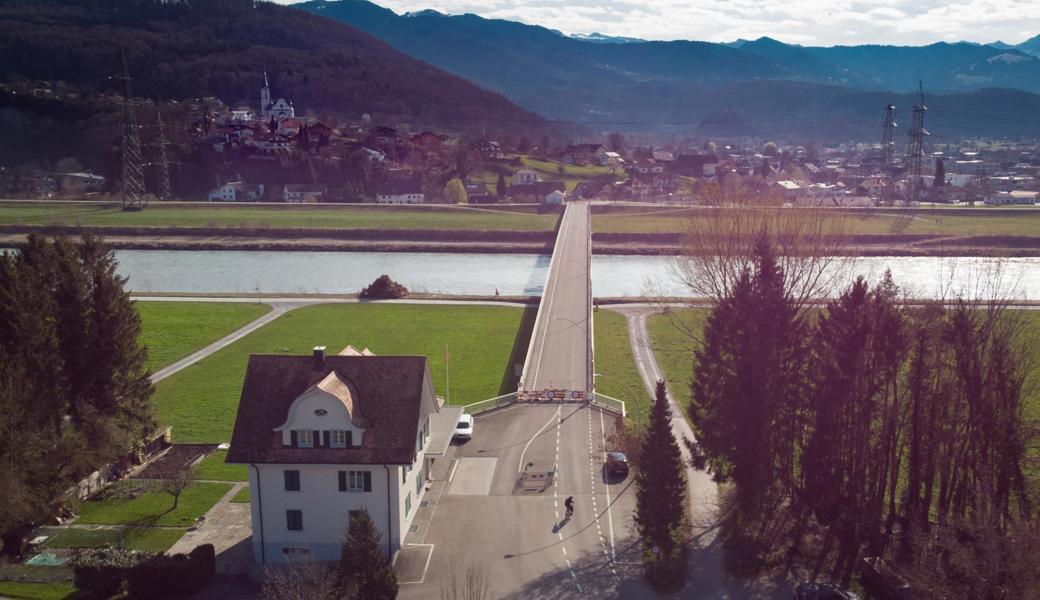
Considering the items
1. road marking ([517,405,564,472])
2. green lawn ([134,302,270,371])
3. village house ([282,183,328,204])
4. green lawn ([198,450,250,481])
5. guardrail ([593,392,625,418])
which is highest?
village house ([282,183,328,204])

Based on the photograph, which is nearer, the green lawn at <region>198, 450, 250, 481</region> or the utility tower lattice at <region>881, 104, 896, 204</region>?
the green lawn at <region>198, 450, 250, 481</region>

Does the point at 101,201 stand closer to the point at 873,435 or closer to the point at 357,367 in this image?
the point at 357,367

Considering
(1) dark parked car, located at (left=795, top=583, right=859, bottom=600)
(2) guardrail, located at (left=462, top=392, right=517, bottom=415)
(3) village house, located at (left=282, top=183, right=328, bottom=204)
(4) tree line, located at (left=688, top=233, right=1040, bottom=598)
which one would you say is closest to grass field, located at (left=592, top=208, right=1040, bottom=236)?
(3) village house, located at (left=282, top=183, right=328, bottom=204)

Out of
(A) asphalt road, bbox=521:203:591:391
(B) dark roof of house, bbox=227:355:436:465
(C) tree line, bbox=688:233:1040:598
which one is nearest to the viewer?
(C) tree line, bbox=688:233:1040:598

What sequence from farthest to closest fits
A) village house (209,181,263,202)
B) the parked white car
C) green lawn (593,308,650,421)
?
village house (209,181,263,202) < green lawn (593,308,650,421) < the parked white car

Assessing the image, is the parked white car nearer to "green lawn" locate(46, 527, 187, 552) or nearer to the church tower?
"green lawn" locate(46, 527, 187, 552)

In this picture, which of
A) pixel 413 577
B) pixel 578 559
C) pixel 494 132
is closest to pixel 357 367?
pixel 413 577

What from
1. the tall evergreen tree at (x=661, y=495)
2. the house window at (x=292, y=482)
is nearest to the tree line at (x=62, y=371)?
the house window at (x=292, y=482)

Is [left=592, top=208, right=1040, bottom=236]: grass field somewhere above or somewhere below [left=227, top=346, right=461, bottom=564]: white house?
above
